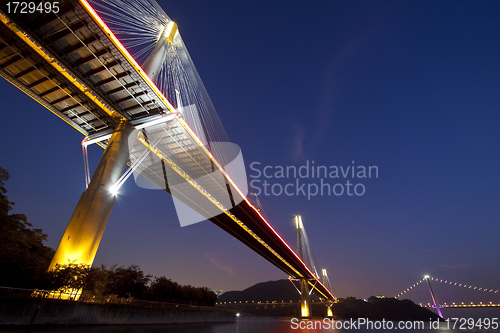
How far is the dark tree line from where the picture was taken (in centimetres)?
1152

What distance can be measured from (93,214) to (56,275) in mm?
3619

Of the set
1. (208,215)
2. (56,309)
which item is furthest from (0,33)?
(208,215)

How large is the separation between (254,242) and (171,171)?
17848 millimetres

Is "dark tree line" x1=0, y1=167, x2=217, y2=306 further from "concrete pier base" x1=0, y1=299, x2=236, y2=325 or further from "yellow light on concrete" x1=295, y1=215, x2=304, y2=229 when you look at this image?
"yellow light on concrete" x1=295, y1=215, x2=304, y2=229

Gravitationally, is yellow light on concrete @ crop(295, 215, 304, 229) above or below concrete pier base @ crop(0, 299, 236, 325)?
above

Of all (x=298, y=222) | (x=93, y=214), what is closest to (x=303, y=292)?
(x=298, y=222)

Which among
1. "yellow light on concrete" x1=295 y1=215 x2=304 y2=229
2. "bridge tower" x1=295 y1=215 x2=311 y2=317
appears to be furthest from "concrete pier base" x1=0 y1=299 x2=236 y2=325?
"yellow light on concrete" x1=295 y1=215 x2=304 y2=229

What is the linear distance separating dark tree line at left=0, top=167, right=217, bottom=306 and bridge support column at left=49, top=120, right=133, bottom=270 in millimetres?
807

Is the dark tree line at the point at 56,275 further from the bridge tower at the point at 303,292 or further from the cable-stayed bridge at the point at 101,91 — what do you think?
the bridge tower at the point at 303,292

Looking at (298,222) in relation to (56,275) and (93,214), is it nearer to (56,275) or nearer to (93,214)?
(93,214)

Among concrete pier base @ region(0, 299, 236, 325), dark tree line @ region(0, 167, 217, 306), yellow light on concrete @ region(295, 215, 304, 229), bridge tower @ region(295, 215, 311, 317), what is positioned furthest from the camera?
yellow light on concrete @ region(295, 215, 304, 229)

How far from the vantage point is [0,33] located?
45.5 feet

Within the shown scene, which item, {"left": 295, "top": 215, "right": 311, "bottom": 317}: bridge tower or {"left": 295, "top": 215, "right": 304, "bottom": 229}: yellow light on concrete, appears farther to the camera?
{"left": 295, "top": 215, "right": 304, "bottom": 229}: yellow light on concrete

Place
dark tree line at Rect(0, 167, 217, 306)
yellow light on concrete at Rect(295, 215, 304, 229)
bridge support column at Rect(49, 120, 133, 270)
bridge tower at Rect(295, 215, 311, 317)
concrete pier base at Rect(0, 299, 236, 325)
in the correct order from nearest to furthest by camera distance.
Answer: concrete pier base at Rect(0, 299, 236, 325) < dark tree line at Rect(0, 167, 217, 306) < bridge support column at Rect(49, 120, 133, 270) < bridge tower at Rect(295, 215, 311, 317) < yellow light on concrete at Rect(295, 215, 304, 229)
